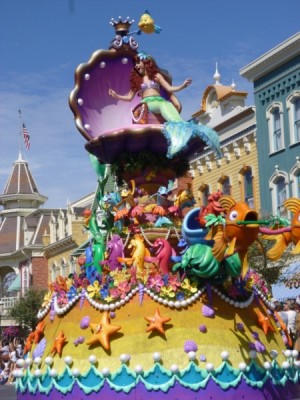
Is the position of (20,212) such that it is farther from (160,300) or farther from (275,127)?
(160,300)

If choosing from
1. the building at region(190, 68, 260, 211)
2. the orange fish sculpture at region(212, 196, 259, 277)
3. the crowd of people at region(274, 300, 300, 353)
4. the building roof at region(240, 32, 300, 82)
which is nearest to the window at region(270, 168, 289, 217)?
the building at region(190, 68, 260, 211)

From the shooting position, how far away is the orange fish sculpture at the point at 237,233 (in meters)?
7.11

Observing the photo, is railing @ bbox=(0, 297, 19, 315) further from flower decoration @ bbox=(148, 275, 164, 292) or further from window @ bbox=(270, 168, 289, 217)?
flower decoration @ bbox=(148, 275, 164, 292)

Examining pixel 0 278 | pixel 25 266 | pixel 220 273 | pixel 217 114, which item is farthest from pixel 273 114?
pixel 0 278

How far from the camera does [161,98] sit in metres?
9.08

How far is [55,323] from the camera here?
8.36 meters

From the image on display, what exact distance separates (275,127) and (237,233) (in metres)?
21.5

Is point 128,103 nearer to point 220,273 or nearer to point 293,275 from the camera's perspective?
→ point 220,273

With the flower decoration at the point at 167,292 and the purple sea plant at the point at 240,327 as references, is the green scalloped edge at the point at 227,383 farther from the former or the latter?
the flower decoration at the point at 167,292

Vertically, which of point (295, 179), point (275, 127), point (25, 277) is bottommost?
point (25, 277)

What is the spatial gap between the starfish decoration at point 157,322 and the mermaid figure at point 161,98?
1.60 meters

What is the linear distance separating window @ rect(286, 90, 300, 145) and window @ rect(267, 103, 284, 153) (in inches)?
21.8

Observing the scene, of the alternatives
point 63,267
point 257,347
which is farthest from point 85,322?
point 63,267

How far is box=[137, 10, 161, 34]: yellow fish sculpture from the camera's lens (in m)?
9.22
